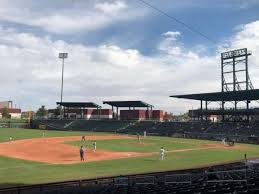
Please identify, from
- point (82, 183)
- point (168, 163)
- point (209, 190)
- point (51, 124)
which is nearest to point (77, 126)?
point (51, 124)

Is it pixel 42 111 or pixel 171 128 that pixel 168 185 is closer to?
pixel 171 128

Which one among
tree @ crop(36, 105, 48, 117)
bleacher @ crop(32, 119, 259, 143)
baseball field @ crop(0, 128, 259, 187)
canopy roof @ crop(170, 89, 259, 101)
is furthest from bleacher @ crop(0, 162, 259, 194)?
tree @ crop(36, 105, 48, 117)

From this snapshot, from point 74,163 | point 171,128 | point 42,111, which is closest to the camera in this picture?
point 74,163

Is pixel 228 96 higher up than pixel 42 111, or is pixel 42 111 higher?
pixel 228 96

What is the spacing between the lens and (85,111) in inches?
5517

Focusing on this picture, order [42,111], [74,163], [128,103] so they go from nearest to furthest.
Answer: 1. [74,163]
2. [128,103]
3. [42,111]

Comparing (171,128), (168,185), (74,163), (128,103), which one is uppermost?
(128,103)

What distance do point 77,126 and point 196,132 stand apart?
36.8m

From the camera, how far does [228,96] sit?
78.2 m

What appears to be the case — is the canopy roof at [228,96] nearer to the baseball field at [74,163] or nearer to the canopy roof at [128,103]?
the canopy roof at [128,103]

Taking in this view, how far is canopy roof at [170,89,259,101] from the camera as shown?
2830 inches

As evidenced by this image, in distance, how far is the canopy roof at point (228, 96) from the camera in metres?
71.9

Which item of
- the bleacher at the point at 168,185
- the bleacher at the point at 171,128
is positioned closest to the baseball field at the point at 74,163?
the bleacher at the point at 168,185

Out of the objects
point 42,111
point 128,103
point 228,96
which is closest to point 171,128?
point 228,96
